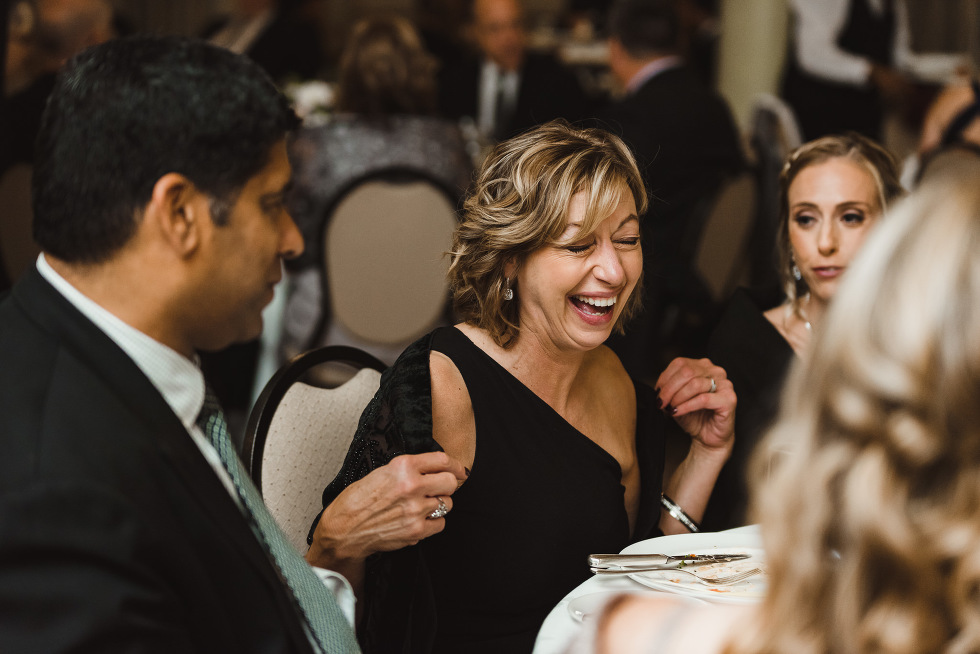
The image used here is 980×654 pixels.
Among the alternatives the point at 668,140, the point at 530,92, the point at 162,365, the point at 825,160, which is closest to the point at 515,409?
the point at 162,365

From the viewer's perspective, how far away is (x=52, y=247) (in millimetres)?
980

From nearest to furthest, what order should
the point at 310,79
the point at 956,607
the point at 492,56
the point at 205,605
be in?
1. the point at 956,607
2. the point at 205,605
3. the point at 492,56
4. the point at 310,79

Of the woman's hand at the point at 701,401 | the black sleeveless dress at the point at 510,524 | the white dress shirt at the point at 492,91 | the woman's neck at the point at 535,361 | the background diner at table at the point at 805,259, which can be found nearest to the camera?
Answer: the black sleeveless dress at the point at 510,524

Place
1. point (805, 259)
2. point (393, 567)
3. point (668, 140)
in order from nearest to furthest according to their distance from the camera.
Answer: point (393, 567) < point (805, 259) < point (668, 140)

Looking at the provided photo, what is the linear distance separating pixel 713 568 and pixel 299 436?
73 cm

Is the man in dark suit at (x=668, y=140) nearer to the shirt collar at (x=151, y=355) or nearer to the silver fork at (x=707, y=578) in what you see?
the silver fork at (x=707, y=578)

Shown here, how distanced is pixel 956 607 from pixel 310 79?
5640mm

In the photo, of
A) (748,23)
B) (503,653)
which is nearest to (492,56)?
(748,23)

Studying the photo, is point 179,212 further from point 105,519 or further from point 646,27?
point 646,27

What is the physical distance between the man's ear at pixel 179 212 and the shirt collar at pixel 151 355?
0.10 metres

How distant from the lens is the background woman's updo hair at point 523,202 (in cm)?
162

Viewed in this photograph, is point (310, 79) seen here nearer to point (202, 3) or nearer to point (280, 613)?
point (202, 3)

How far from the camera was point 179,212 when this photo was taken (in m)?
0.98

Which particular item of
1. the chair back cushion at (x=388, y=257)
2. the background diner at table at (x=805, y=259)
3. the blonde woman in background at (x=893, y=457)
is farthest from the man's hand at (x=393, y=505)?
the chair back cushion at (x=388, y=257)
